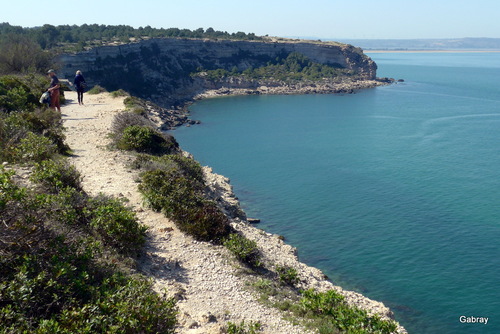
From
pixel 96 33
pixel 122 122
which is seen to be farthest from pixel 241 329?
pixel 96 33

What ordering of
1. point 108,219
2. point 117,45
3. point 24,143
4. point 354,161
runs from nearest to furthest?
1. point 108,219
2. point 24,143
3. point 354,161
4. point 117,45

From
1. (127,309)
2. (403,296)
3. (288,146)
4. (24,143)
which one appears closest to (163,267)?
(127,309)

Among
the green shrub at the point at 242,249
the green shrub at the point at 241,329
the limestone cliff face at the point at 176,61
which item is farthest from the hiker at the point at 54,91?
the limestone cliff face at the point at 176,61

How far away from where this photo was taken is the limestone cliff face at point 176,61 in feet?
246

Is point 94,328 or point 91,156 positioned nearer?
point 94,328

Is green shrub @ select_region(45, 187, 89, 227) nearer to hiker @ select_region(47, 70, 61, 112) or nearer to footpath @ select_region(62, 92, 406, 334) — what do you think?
footpath @ select_region(62, 92, 406, 334)

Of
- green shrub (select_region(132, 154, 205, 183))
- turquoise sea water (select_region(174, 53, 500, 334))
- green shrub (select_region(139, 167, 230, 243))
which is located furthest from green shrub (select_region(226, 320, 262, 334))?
turquoise sea water (select_region(174, 53, 500, 334))

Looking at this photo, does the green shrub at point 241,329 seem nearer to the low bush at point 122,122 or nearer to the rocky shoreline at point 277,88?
the low bush at point 122,122

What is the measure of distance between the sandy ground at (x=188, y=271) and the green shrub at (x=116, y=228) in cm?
61

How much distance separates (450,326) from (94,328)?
49.4 feet

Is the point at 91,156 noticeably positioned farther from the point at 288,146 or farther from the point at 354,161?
the point at 288,146

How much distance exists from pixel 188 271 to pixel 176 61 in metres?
92.7

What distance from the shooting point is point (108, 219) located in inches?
468

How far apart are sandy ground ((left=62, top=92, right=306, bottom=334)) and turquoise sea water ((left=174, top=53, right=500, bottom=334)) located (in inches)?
351
